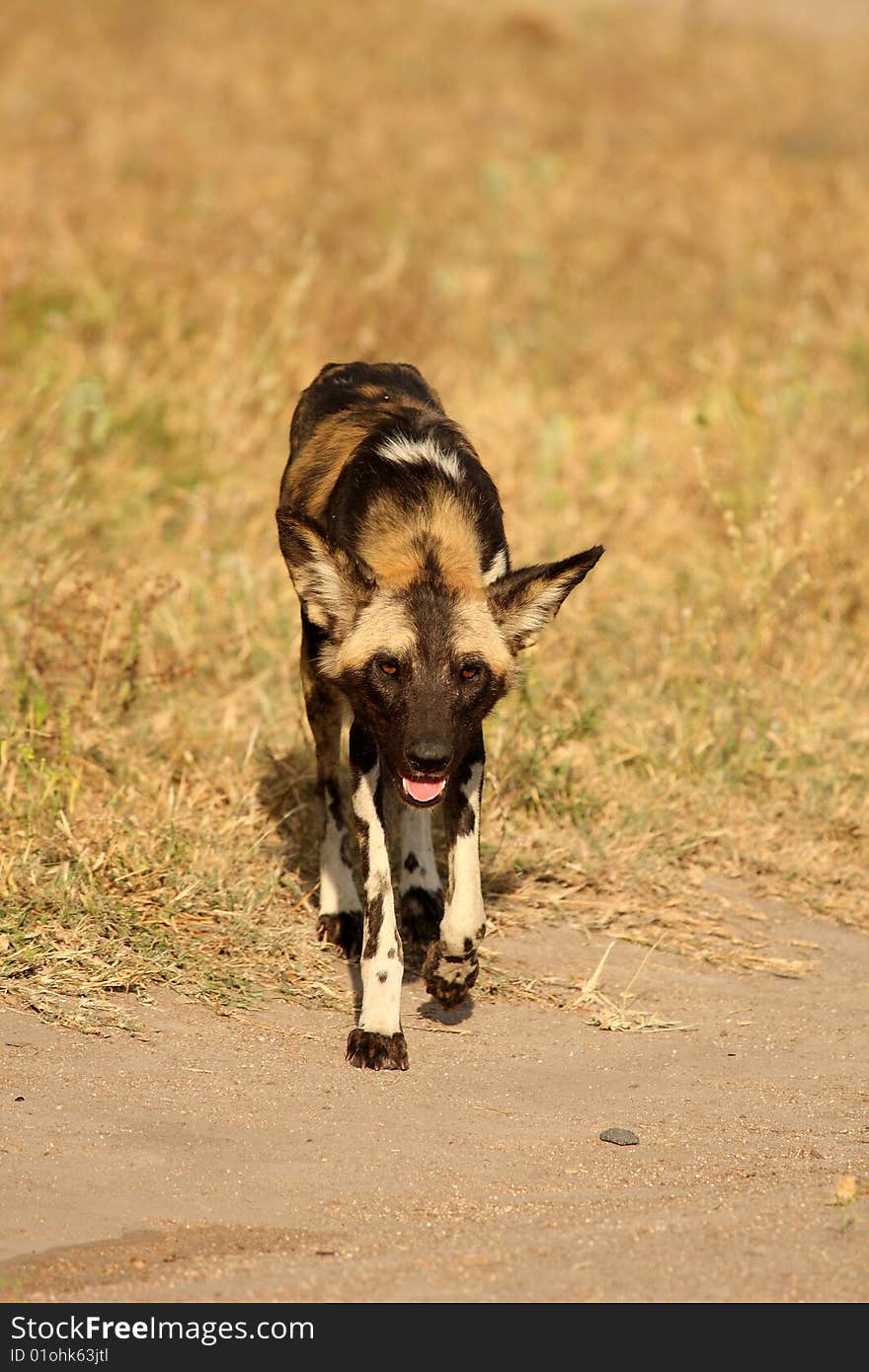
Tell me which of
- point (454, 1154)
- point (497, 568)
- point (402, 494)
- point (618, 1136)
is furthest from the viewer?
point (497, 568)

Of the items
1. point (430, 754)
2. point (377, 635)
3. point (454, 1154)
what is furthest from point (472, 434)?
point (454, 1154)

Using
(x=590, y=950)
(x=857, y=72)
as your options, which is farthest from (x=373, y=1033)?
(x=857, y=72)

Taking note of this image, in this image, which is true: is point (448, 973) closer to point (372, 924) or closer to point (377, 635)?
point (372, 924)

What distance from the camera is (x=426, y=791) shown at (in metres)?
4.30

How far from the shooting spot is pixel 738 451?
8203 mm

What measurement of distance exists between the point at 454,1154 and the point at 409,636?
1.33 metres

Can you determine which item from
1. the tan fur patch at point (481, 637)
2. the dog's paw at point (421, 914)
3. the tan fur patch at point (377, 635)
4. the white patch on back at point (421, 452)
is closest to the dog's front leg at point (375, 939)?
the tan fur patch at point (377, 635)

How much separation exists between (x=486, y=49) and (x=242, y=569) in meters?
12.5

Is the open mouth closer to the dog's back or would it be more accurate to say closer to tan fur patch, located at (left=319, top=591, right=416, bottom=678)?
tan fur patch, located at (left=319, top=591, right=416, bottom=678)

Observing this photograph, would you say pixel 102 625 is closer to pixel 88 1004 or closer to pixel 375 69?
pixel 88 1004

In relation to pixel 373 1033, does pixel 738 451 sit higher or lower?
higher

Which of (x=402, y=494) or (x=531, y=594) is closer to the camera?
(x=531, y=594)

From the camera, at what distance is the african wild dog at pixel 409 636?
4336 millimetres

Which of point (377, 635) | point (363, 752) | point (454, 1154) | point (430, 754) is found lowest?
point (454, 1154)
